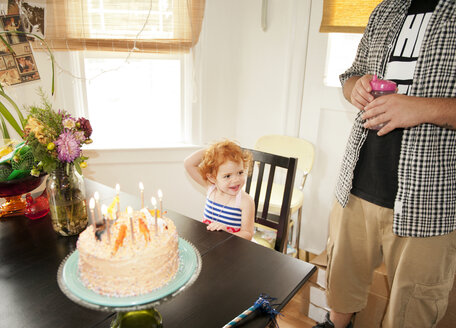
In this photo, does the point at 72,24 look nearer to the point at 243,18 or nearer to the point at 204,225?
the point at 243,18

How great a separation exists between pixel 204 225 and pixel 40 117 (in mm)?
664

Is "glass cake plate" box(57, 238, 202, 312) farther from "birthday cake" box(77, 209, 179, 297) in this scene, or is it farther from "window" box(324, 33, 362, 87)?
"window" box(324, 33, 362, 87)

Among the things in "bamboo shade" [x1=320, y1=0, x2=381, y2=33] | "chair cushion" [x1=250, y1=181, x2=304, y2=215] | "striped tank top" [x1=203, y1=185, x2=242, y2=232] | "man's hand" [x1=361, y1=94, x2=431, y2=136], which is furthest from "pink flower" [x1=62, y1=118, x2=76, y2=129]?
"bamboo shade" [x1=320, y1=0, x2=381, y2=33]

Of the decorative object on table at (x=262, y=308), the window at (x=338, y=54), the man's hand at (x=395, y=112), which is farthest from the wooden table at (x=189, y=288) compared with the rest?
the window at (x=338, y=54)

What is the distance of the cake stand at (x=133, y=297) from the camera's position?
0.60 meters

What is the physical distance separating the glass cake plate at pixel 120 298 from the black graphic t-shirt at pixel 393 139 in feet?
2.51

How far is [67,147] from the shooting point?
1.00m

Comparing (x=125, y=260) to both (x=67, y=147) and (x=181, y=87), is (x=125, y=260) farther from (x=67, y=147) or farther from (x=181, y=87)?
(x=181, y=87)

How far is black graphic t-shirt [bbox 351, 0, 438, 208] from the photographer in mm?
1077

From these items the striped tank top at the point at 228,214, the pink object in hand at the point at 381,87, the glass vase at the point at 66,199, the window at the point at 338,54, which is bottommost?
the striped tank top at the point at 228,214

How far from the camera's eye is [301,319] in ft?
5.99

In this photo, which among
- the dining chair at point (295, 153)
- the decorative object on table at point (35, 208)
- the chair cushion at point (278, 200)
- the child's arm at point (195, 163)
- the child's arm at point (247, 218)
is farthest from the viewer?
the dining chair at point (295, 153)

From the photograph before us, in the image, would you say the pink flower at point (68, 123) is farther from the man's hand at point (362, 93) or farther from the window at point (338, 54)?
the window at point (338, 54)

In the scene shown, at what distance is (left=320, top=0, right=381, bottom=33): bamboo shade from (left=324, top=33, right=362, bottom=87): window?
0.10 meters
